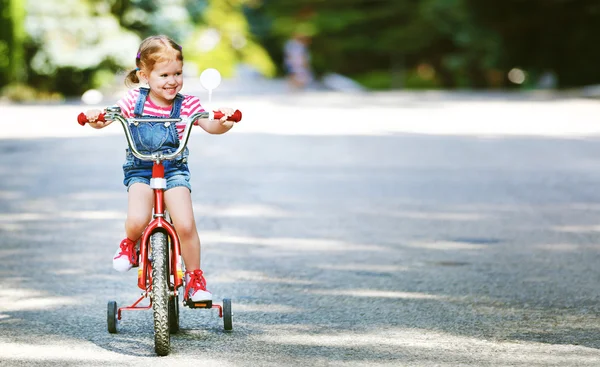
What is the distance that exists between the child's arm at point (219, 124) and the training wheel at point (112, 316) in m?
0.98

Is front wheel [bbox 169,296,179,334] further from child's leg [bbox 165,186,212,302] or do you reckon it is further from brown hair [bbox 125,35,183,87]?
brown hair [bbox 125,35,183,87]

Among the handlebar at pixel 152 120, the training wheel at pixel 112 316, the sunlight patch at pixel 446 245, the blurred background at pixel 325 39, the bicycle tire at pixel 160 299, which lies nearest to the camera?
the bicycle tire at pixel 160 299

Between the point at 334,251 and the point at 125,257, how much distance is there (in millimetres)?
3143

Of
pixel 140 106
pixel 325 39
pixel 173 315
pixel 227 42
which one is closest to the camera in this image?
pixel 140 106

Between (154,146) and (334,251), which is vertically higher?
(154,146)

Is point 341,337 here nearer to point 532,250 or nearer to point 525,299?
point 525,299

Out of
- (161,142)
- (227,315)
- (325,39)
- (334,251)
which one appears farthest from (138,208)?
(325,39)

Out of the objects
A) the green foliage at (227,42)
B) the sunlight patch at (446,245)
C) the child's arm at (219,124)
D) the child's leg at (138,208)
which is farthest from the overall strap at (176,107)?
the green foliage at (227,42)

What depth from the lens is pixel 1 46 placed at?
26406 millimetres

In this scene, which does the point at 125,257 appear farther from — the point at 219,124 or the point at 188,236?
the point at 219,124

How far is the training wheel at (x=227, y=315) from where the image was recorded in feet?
19.7

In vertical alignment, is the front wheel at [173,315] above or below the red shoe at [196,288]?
below

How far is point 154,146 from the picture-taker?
227 inches

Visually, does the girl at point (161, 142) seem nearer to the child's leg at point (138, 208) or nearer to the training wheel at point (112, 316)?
the child's leg at point (138, 208)
